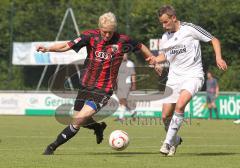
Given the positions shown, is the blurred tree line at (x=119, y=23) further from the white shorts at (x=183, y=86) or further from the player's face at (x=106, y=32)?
the player's face at (x=106, y=32)

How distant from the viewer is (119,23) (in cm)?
3384

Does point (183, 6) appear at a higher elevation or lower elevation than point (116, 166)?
higher

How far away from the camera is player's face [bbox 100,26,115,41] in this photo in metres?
11.7

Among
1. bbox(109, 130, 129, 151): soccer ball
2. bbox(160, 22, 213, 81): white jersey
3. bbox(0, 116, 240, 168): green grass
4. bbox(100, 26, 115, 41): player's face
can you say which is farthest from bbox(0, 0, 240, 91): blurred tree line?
bbox(100, 26, 115, 41): player's face

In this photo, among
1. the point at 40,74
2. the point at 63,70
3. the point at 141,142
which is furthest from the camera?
the point at 40,74

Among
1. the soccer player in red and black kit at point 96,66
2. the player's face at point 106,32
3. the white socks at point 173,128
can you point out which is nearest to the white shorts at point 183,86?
the white socks at point 173,128

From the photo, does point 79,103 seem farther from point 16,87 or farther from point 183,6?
point 16,87

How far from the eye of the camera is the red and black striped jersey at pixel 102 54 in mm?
12047

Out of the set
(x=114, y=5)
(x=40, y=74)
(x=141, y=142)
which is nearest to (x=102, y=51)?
(x=141, y=142)

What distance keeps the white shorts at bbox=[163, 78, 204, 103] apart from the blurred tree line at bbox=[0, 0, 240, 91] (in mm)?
18426

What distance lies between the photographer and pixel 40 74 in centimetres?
3666

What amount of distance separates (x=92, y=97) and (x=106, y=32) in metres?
1.08

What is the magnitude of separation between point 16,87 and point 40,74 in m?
2.09

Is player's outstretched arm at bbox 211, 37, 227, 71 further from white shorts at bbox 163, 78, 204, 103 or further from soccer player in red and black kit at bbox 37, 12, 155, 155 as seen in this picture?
soccer player in red and black kit at bbox 37, 12, 155, 155
